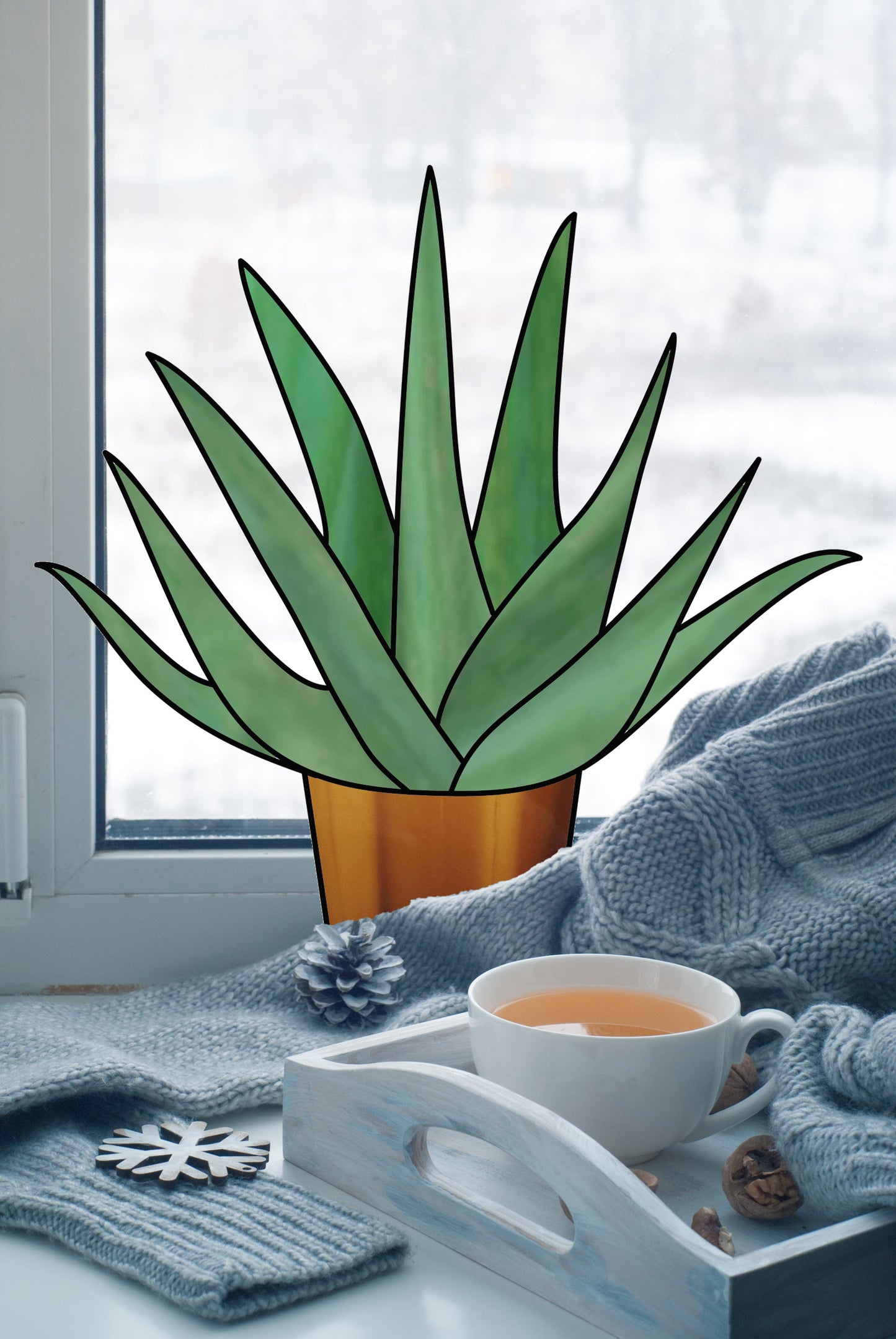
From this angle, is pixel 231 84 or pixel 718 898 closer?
pixel 718 898

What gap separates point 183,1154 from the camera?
0.44 m

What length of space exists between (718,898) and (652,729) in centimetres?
23

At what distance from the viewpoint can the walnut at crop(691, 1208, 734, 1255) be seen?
1.19 ft

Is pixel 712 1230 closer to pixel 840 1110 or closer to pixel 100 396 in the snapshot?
pixel 840 1110

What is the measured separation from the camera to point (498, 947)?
565mm

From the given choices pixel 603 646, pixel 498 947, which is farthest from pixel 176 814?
pixel 603 646

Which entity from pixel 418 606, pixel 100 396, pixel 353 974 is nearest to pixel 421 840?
pixel 353 974

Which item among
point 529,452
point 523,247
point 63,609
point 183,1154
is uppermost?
point 523,247

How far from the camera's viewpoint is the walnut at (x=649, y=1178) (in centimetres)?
40

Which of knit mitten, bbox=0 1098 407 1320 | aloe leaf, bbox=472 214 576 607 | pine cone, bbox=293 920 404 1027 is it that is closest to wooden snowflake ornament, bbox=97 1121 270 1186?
knit mitten, bbox=0 1098 407 1320

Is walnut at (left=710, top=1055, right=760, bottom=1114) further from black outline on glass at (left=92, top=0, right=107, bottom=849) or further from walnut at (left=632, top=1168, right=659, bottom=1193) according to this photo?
black outline on glass at (left=92, top=0, right=107, bottom=849)

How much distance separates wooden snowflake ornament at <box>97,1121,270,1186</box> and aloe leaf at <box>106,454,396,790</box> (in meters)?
0.14

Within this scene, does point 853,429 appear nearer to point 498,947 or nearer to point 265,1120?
point 498,947

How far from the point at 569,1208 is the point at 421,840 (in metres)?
0.25
